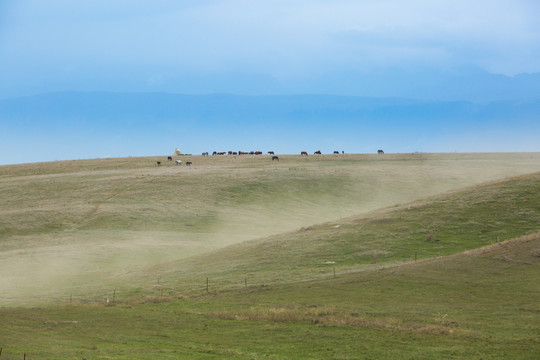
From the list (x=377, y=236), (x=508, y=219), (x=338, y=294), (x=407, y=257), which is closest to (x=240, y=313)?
(x=338, y=294)

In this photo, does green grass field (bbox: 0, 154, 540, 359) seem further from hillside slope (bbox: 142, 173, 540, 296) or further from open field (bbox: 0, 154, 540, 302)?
open field (bbox: 0, 154, 540, 302)

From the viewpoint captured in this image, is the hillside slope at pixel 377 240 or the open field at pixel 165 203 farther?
the open field at pixel 165 203

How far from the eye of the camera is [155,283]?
53.4 metres

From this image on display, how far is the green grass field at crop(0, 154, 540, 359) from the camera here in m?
32.0

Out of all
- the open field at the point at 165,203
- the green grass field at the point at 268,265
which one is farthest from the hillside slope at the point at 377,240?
the open field at the point at 165,203

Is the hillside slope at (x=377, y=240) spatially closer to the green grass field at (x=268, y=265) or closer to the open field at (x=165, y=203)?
the green grass field at (x=268, y=265)

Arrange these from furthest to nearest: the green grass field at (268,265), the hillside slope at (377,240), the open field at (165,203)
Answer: the open field at (165,203)
the hillside slope at (377,240)
the green grass field at (268,265)

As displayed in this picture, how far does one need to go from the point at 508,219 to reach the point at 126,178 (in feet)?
205

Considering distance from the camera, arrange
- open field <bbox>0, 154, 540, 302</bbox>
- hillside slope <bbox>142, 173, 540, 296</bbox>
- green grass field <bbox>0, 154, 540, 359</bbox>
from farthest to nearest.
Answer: open field <bbox>0, 154, 540, 302</bbox>, hillside slope <bbox>142, 173, 540, 296</bbox>, green grass field <bbox>0, 154, 540, 359</bbox>

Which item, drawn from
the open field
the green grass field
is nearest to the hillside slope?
the green grass field

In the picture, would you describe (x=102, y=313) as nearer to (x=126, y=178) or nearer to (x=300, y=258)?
(x=300, y=258)

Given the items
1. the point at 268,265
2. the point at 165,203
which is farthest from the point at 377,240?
the point at 165,203

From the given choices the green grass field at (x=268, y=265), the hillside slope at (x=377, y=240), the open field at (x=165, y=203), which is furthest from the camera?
the open field at (x=165, y=203)

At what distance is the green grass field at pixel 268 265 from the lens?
3203 cm
